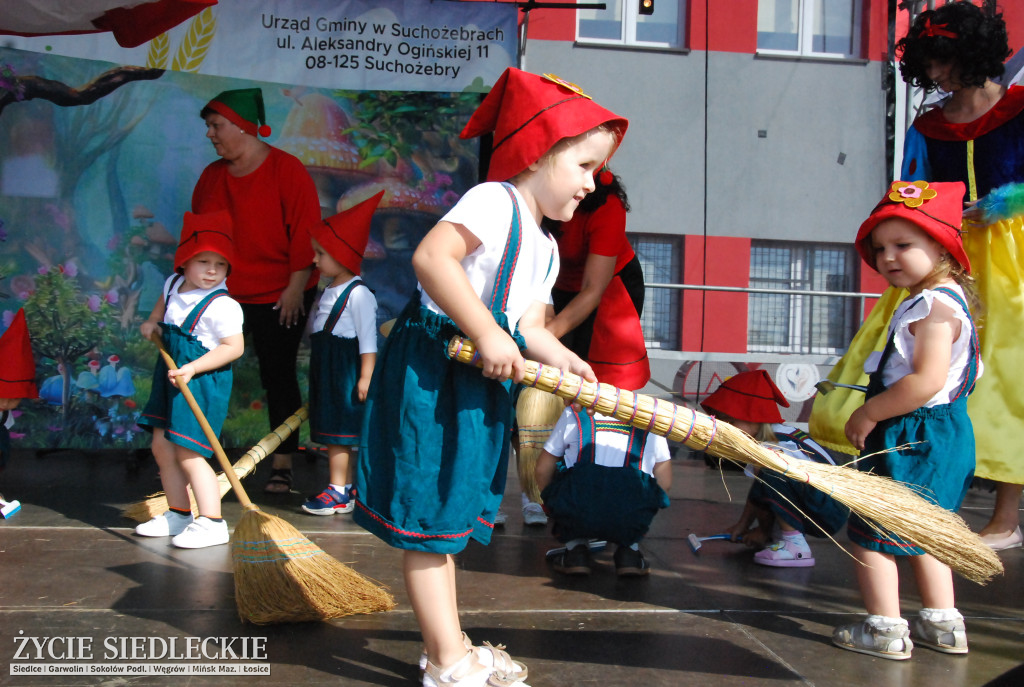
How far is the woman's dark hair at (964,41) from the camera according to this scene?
354cm

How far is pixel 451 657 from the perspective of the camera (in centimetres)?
220

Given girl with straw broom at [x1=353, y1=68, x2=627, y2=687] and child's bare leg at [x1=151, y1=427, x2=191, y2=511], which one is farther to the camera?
child's bare leg at [x1=151, y1=427, x2=191, y2=511]

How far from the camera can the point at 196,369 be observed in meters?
3.65

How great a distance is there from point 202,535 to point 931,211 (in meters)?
2.87

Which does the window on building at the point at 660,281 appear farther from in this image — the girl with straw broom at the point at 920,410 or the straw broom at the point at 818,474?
the straw broom at the point at 818,474

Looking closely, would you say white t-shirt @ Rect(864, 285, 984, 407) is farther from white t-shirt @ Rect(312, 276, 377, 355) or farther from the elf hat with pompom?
the elf hat with pompom

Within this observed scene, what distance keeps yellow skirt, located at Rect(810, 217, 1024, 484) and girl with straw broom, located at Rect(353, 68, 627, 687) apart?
77.4 inches

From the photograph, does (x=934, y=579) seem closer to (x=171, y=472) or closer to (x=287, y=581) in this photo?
(x=287, y=581)

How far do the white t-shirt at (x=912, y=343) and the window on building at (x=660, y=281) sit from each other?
24.5 feet

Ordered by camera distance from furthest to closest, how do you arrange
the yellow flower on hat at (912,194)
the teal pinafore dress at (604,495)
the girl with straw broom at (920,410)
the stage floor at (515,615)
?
1. the teal pinafore dress at (604,495)
2. the yellow flower on hat at (912,194)
3. the girl with straw broom at (920,410)
4. the stage floor at (515,615)

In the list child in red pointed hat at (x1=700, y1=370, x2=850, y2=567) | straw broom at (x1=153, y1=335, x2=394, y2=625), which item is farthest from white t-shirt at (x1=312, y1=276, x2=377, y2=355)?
child in red pointed hat at (x1=700, y1=370, x2=850, y2=567)

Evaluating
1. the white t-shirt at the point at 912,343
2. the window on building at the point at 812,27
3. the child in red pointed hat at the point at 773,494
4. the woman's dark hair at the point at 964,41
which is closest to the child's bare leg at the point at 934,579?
the white t-shirt at the point at 912,343

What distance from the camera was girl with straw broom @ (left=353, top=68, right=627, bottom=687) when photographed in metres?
2.20

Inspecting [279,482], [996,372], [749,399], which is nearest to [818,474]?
[749,399]
